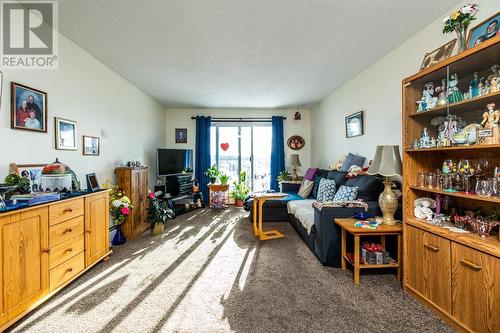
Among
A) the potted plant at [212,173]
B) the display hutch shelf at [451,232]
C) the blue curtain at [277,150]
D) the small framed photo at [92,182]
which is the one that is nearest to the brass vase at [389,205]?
the display hutch shelf at [451,232]

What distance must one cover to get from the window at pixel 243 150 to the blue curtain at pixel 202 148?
234 millimetres

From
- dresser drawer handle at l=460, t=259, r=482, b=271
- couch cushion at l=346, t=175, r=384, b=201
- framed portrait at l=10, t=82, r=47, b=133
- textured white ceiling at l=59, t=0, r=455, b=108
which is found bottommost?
dresser drawer handle at l=460, t=259, r=482, b=271

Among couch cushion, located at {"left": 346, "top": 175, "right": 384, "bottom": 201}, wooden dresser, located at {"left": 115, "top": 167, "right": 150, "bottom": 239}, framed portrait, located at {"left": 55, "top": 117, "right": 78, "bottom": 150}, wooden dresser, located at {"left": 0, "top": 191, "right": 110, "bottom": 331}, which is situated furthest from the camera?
wooden dresser, located at {"left": 115, "top": 167, "right": 150, "bottom": 239}

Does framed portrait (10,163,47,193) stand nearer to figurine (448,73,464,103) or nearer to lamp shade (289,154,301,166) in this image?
figurine (448,73,464,103)

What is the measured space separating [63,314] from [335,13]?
3.36 metres

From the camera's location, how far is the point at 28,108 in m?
2.18

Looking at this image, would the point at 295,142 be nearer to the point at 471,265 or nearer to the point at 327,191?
the point at 327,191

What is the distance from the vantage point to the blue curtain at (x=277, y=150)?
20.1 feet

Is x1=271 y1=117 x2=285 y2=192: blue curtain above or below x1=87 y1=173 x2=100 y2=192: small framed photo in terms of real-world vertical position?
above

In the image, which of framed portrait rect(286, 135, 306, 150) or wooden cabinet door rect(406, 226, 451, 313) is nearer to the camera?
wooden cabinet door rect(406, 226, 451, 313)

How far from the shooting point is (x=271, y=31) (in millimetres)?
2486

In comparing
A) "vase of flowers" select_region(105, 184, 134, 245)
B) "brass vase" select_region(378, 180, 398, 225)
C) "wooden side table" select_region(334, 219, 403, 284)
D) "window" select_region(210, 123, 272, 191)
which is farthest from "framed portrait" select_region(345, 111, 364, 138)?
"vase of flowers" select_region(105, 184, 134, 245)

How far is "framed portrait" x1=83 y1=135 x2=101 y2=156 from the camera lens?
9.87ft

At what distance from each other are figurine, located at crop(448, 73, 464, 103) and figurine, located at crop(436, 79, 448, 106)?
4cm
